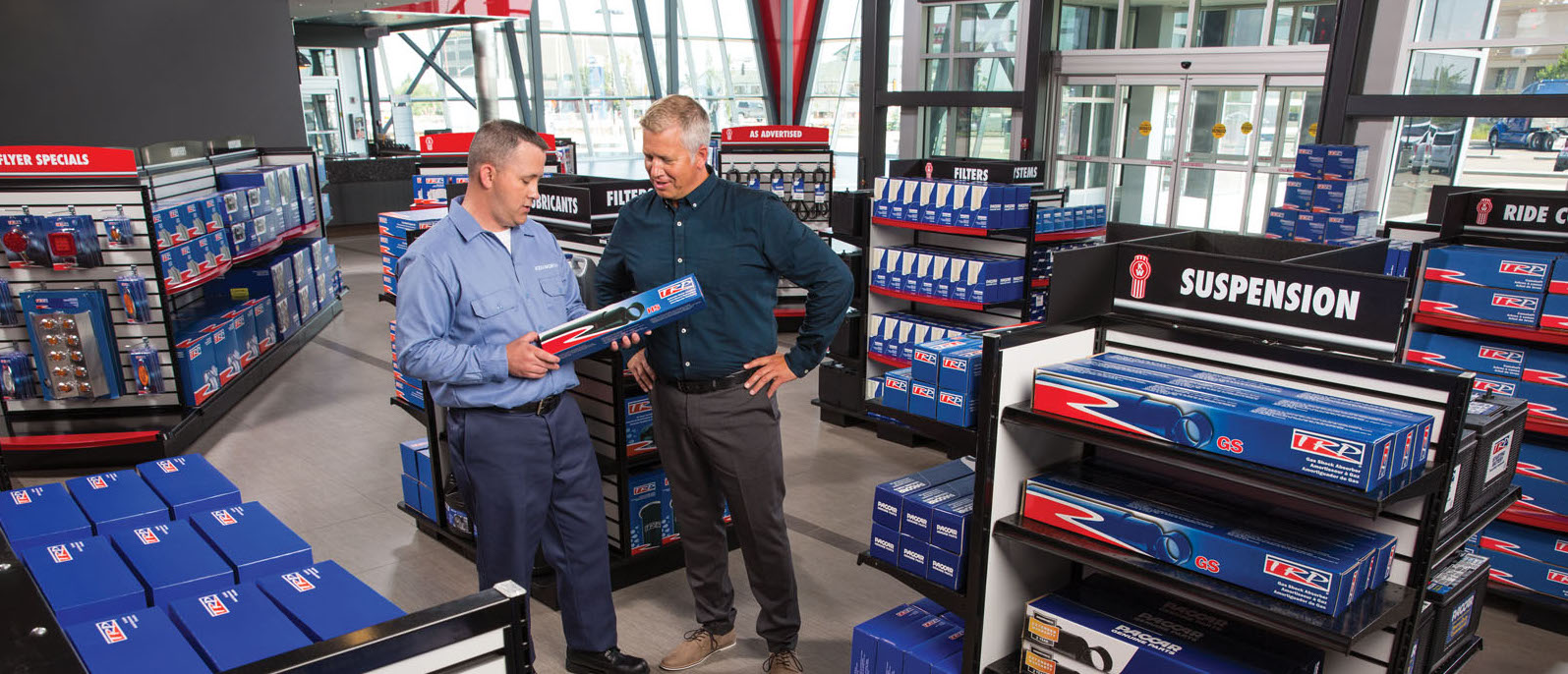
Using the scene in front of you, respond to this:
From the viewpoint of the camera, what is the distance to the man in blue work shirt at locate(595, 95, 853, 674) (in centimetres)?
300

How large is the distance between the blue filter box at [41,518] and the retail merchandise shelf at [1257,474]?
223 centimetres

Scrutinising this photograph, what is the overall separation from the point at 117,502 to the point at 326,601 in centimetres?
101

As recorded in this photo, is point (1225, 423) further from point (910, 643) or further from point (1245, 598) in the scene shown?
point (910, 643)

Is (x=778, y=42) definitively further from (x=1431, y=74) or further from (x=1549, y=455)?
(x=1549, y=455)

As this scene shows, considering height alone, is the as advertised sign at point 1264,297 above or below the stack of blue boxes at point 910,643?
above

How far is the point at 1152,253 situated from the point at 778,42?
706 inches

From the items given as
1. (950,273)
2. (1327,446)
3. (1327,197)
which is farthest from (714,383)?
(1327,197)

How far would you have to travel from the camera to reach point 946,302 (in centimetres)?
546

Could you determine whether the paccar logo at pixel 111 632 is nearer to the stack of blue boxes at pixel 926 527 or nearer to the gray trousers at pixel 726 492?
the gray trousers at pixel 726 492

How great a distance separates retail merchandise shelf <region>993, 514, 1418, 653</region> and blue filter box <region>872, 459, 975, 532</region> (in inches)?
16.3

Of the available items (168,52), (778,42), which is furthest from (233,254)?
(778,42)

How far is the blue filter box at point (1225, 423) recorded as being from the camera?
6.57 ft

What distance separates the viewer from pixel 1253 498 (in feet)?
8.37

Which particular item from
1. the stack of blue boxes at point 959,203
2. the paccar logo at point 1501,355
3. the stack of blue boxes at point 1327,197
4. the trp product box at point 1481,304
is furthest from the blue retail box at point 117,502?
the stack of blue boxes at point 1327,197
